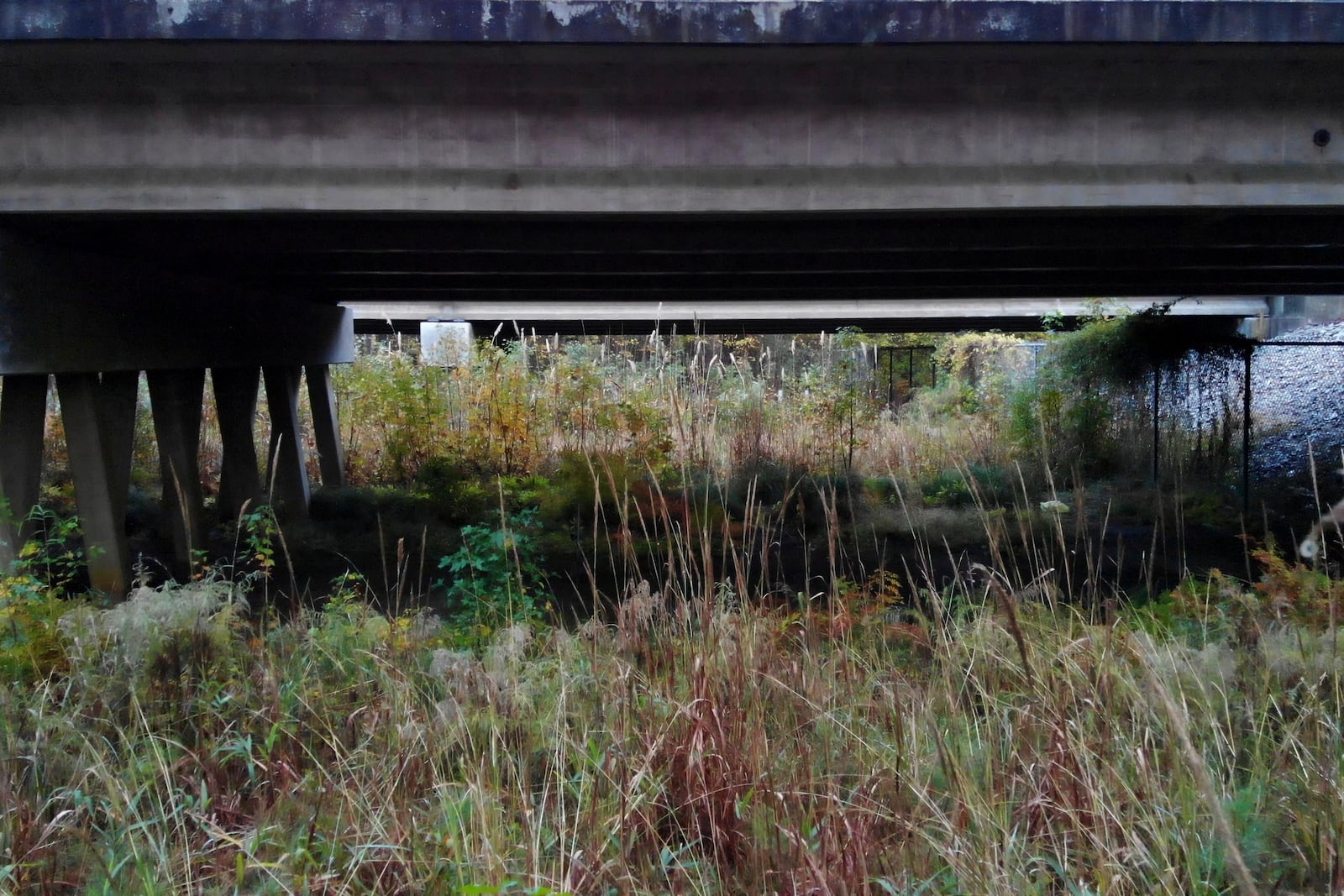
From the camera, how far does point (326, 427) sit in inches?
596

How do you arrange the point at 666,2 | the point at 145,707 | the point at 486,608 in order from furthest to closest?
the point at 666,2 → the point at 486,608 → the point at 145,707

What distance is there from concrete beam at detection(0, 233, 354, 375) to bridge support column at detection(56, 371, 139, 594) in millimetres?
347

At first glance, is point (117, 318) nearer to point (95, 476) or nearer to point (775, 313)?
point (95, 476)

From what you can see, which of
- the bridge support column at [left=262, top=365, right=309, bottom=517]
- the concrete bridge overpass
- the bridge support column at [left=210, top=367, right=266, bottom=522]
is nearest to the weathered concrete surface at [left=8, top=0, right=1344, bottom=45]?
the concrete bridge overpass

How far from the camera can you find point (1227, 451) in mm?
13828

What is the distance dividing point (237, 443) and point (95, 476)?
A: 12.4 feet

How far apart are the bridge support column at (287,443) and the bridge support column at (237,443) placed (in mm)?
293

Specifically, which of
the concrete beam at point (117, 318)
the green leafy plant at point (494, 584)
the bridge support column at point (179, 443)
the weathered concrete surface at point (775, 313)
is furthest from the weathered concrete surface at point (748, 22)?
the weathered concrete surface at point (775, 313)

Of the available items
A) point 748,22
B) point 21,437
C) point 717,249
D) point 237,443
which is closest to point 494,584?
point 748,22

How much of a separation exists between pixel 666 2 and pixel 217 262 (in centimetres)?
590

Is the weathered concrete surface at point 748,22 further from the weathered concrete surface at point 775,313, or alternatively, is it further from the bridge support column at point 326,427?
the weathered concrete surface at point 775,313

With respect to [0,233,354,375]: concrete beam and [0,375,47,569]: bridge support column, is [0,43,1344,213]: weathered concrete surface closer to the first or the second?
[0,233,354,375]: concrete beam

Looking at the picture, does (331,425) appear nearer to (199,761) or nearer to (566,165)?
(566,165)

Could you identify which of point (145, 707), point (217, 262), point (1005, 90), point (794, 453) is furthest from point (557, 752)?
point (794, 453)
